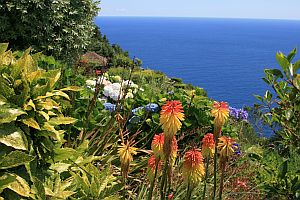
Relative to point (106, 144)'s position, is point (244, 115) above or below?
below

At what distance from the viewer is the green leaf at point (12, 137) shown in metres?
2.02

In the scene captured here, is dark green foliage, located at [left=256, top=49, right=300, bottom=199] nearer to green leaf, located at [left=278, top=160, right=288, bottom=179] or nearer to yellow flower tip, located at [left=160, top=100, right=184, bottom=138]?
green leaf, located at [left=278, top=160, right=288, bottom=179]

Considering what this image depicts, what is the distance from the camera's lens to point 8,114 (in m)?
2.00

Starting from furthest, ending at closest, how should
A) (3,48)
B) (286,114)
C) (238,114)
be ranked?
(238,114) < (286,114) < (3,48)

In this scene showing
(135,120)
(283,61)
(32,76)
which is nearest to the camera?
(32,76)

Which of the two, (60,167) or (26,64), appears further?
(60,167)

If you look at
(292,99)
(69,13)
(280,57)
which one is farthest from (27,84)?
(69,13)

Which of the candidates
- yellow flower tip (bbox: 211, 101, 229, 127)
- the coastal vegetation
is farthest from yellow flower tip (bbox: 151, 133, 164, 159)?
yellow flower tip (bbox: 211, 101, 229, 127)

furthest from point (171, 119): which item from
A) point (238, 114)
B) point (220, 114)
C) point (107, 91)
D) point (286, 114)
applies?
point (238, 114)

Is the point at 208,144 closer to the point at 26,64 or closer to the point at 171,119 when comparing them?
the point at 171,119

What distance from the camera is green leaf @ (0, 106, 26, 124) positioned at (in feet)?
6.50

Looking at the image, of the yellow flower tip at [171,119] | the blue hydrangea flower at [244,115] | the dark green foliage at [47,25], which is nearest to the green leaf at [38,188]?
the yellow flower tip at [171,119]

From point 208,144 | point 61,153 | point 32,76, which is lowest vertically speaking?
point 61,153

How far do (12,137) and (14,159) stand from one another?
0.31ft
